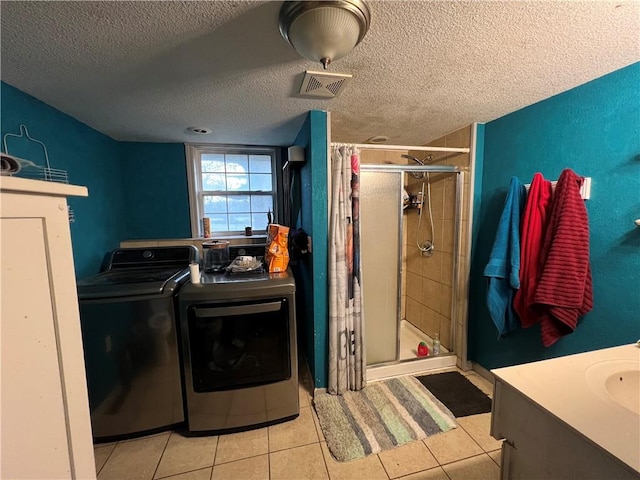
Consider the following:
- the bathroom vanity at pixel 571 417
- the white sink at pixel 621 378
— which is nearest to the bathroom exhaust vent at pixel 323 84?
the bathroom vanity at pixel 571 417

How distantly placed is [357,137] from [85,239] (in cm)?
229

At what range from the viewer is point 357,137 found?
236 centimetres

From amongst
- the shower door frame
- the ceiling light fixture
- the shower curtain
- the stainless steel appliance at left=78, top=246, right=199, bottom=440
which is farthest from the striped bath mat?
the ceiling light fixture

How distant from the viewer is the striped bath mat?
1.53m

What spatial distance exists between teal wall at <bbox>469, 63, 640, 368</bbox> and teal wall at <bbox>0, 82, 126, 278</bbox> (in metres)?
3.03

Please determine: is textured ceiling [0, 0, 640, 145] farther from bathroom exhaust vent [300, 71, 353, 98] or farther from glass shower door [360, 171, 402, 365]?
glass shower door [360, 171, 402, 365]

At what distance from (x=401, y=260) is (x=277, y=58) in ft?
5.50

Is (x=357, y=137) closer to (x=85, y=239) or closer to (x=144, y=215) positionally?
(x=144, y=215)

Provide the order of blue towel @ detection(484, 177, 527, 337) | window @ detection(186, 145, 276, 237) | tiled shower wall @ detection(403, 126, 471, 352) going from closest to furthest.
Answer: blue towel @ detection(484, 177, 527, 337), tiled shower wall @ detection(403, 126, 471, 352), window @ detection(186, 145, 276, 237)

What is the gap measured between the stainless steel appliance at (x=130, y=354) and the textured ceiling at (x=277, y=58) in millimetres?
1108

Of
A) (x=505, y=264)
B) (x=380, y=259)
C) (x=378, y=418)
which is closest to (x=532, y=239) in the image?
(x=505, y=264)

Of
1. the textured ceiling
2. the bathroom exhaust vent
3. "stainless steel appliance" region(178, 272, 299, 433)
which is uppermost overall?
the textured ceiling

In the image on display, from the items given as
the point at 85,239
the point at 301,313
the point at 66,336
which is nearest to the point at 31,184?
the point at 66,336

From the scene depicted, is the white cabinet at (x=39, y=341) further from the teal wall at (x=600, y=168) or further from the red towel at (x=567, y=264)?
the teal wall at (x=600, y=168)
